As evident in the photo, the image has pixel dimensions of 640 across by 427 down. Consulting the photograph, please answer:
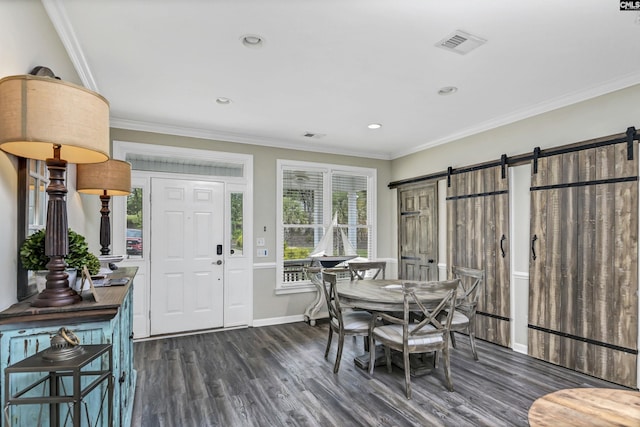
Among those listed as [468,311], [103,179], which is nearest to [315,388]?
[468,311]

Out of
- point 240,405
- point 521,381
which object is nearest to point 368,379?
point 240,405

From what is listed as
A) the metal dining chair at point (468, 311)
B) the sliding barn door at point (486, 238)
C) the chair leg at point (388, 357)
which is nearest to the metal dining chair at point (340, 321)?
the chair leg at point (388, 357)

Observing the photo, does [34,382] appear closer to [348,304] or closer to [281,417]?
[281,417]

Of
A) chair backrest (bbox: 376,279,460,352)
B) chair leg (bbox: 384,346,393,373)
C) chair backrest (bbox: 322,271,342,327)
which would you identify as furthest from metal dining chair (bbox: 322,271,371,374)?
chair backrest (bbox: 376,279,460,352)

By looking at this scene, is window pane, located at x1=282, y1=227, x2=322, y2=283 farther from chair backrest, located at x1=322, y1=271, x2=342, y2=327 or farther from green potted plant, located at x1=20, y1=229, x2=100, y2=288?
green potted plant, located at x1=20, y1=229, x2=100, y2=288

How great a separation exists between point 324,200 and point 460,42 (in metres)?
3.40

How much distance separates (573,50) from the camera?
100 inches

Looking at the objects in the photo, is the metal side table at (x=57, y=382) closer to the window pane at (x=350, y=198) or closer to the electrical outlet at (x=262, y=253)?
the electrical outlet at (x=262, y=253)

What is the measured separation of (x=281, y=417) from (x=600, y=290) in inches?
117

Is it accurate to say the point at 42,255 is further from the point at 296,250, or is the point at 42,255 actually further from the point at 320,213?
the point at 320,213

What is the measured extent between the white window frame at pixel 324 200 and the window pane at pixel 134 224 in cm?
179

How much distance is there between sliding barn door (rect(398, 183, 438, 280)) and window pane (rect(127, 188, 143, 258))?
387 centimetres

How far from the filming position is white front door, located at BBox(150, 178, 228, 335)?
14.4 ft

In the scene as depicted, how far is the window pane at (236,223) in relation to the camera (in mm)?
4840
